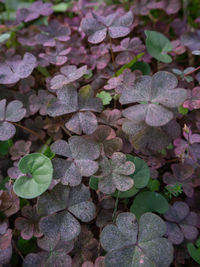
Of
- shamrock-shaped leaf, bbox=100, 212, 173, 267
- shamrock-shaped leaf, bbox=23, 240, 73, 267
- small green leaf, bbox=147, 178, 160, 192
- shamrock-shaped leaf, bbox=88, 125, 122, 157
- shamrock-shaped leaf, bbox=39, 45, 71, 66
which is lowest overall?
shamrock-shaped leaf, bbox=23, 240, 73, 267

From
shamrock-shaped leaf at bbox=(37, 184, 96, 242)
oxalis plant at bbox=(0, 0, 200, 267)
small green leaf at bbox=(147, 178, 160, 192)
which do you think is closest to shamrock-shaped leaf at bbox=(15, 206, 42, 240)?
oxalis plant at bbox=(0, 0, 200, 267)

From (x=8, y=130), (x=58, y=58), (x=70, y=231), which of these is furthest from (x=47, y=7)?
(x=70, y=231)

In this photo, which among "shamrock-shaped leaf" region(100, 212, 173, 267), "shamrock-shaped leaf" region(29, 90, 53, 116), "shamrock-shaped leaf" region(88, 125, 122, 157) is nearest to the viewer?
"shamrock-shaped leaf" region(100, 212, 173, 267)

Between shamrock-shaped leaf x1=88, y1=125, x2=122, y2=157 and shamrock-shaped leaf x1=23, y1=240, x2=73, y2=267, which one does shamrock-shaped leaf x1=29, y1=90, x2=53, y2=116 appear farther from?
shamrock-shaped leaf x1=23, y1=240, x2=73, y2=267

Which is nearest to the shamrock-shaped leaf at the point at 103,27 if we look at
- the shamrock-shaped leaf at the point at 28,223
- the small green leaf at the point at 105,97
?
the small green leaf at the point at 105,97

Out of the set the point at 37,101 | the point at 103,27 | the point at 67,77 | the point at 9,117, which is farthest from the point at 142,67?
the point at 9,117

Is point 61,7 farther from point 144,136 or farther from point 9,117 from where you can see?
point 144,136
